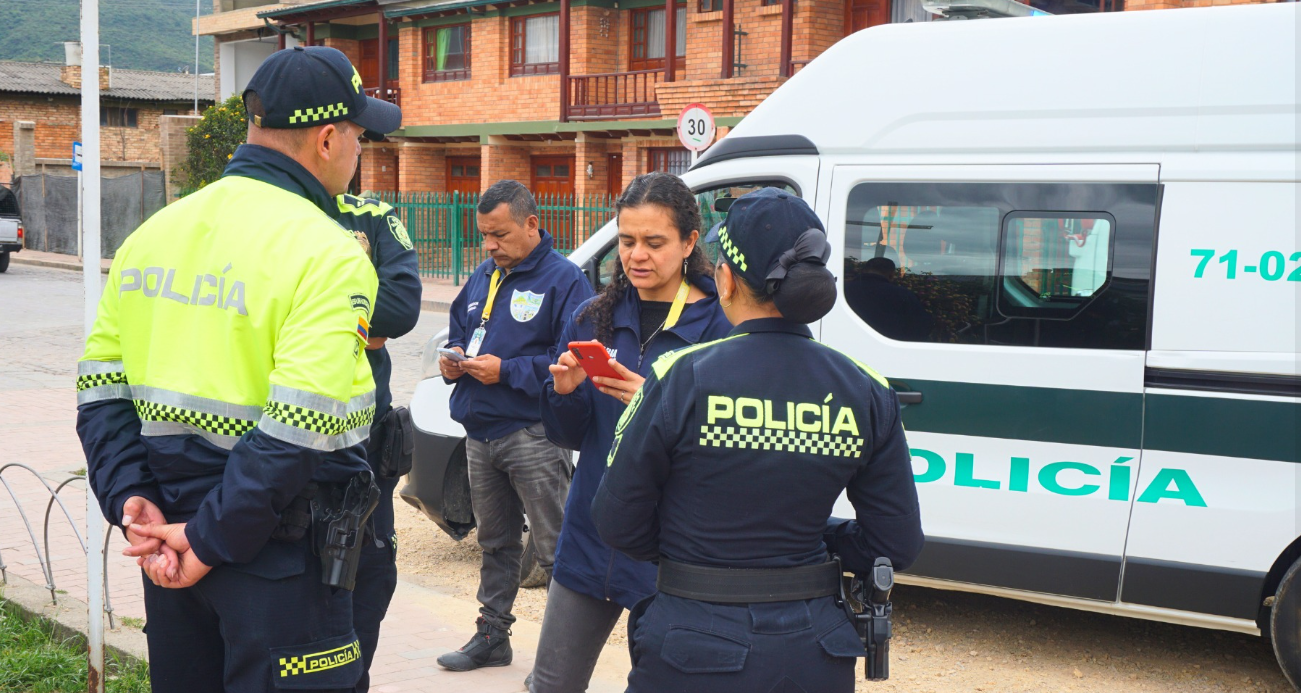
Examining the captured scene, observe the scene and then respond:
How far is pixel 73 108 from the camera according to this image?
161 feet

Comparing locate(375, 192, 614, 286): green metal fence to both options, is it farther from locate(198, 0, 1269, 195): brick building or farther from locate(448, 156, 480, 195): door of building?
locate(448, 156, 480, 195): door of building

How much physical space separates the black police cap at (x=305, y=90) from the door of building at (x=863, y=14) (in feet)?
68.7

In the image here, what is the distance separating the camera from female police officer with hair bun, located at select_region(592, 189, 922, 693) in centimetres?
229

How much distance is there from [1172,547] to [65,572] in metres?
5.09

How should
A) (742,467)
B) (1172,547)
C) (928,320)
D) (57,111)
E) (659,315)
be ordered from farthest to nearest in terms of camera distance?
(57,111), (928,320), (1172,547), (659,315), (742,467)

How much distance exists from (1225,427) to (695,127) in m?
10.3

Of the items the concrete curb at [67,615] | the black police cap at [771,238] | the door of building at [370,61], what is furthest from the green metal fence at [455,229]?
the black police cap at [771,238]

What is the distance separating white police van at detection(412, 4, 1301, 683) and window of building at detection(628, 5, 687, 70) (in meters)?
21.7

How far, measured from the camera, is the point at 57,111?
48.3 meters

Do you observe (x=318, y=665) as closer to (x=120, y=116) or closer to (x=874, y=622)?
(x=874, y=622)

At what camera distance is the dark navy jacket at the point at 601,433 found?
127 inches

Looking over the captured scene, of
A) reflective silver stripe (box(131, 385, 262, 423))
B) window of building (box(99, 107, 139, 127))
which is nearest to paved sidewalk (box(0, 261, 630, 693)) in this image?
reflective silver stripe (box(131, 385, 262, 423))

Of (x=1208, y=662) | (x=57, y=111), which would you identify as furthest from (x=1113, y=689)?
(x=57, y=111)

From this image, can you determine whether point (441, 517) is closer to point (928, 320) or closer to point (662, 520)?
point (928, 320)
